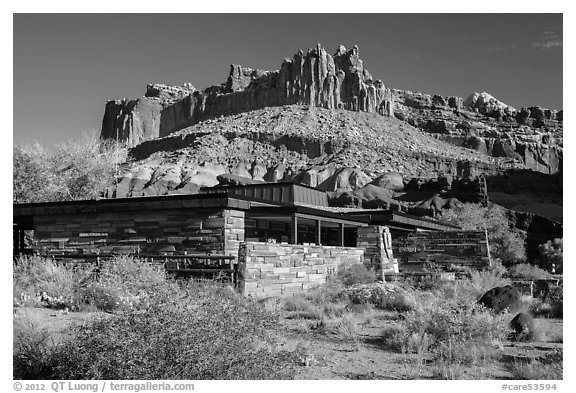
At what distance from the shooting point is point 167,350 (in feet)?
19.1

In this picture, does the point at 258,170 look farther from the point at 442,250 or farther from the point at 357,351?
the point at 357,351

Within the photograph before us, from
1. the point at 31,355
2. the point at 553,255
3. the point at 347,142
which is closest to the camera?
the point at 31,355

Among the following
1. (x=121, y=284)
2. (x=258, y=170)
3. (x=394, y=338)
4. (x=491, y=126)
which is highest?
(x=491, y=126)

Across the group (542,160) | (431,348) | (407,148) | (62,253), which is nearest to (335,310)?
(431,348)

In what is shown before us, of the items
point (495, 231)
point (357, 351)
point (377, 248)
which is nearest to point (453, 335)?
point (357, 351)

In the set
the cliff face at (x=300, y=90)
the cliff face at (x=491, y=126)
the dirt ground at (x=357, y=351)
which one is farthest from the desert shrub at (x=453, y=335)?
the cliff face at (x=491, y=126)

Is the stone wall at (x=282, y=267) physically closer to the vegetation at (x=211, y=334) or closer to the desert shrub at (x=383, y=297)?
the vegetation at (x=211, y=334)

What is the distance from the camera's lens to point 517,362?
7.63 meters

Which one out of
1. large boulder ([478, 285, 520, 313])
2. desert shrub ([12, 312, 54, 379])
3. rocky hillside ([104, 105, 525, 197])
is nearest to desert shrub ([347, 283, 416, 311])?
large boulder ([478, 285, 520, 313])

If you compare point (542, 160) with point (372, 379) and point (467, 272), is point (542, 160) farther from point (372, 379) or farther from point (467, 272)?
point (372, 379)

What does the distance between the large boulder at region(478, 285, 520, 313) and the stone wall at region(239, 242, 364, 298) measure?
478 centimetres

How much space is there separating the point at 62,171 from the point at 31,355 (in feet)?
78.0

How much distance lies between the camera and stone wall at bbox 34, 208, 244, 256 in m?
14.7

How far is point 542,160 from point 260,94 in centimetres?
7450
